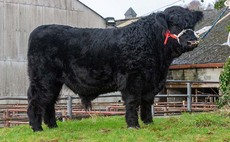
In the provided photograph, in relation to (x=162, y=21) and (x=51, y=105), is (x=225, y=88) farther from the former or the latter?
(x=51, y=105)

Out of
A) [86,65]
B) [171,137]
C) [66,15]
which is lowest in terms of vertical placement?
[171,137]

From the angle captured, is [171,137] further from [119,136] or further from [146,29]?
[146,29]

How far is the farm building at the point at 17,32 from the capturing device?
24984 millimetres

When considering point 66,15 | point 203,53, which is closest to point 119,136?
point 203,53

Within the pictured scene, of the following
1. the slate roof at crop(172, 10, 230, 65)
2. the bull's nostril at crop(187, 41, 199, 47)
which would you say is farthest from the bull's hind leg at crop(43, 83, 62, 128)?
the slate roof at crop(172, 10, 230, 65)

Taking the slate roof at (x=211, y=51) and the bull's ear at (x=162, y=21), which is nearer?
the bull's ear at (x=162, y=21)

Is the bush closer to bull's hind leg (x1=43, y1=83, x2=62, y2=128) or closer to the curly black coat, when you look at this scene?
the curly black coat

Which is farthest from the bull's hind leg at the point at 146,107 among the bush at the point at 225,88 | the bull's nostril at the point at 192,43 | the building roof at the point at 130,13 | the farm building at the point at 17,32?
the building roof at the point at 130,13

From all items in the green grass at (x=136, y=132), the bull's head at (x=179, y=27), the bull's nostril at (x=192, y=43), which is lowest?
the green grass at (x=136, y=132)

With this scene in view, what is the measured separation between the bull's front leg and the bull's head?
3.59 feet

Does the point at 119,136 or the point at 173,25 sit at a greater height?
the point at 173,25

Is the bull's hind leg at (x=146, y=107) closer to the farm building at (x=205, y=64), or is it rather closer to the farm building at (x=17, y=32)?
the farm building at (x=205, y=64)

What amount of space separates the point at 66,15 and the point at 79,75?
20.0 m

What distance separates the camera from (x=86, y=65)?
809 centimetres
